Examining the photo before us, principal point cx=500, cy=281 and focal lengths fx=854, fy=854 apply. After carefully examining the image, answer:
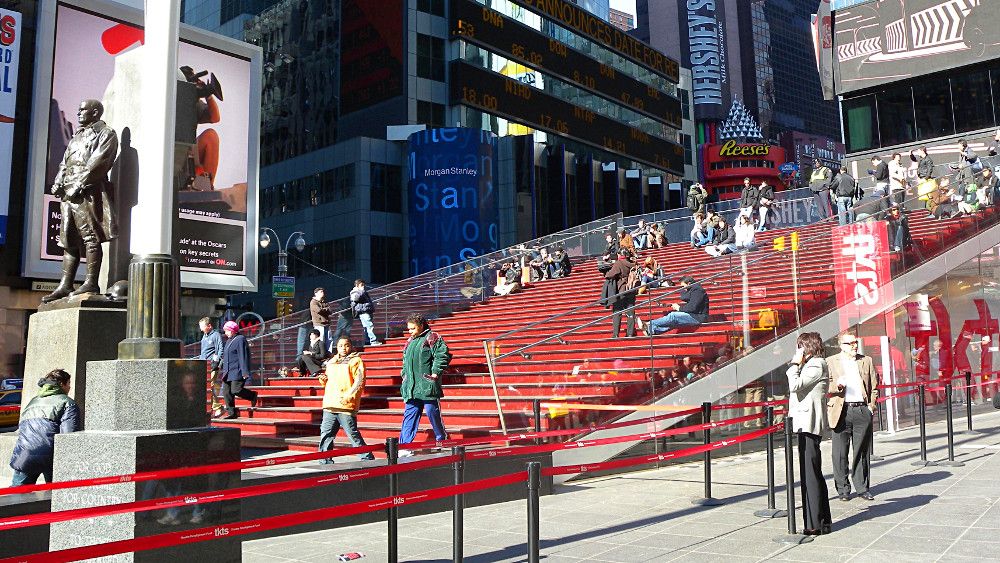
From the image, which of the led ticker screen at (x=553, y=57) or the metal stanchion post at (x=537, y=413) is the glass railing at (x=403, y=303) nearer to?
the metal stanchion post at (x=537, y=413)

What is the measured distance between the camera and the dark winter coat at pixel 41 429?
758cm

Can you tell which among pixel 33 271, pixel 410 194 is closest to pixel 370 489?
pixel 33 271

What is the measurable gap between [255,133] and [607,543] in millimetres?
29009

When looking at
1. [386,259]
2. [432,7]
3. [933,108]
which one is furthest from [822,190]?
[432,7]

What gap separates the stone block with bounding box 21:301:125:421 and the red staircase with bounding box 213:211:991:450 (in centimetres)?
425

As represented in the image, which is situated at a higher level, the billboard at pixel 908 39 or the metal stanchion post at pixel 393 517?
the billboard at pixel 908 39

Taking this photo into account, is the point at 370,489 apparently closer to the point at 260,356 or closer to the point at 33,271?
the point at 260,356

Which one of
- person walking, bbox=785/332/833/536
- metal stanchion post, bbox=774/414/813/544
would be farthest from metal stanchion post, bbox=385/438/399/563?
person walking, bbox=785/332/833/536

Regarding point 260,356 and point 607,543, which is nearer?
point 607,543

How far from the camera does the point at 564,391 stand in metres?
12.2

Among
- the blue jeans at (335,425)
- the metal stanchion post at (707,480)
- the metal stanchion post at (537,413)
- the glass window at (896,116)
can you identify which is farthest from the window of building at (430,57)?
the metal stanchion post at (707,480)

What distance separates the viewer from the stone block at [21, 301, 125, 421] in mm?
8734

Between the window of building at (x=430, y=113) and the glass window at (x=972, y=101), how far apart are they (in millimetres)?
27215

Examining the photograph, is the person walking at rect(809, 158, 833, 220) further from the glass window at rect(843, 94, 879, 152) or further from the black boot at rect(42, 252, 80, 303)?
the black boot at rect(42, 252, 80, 303)
